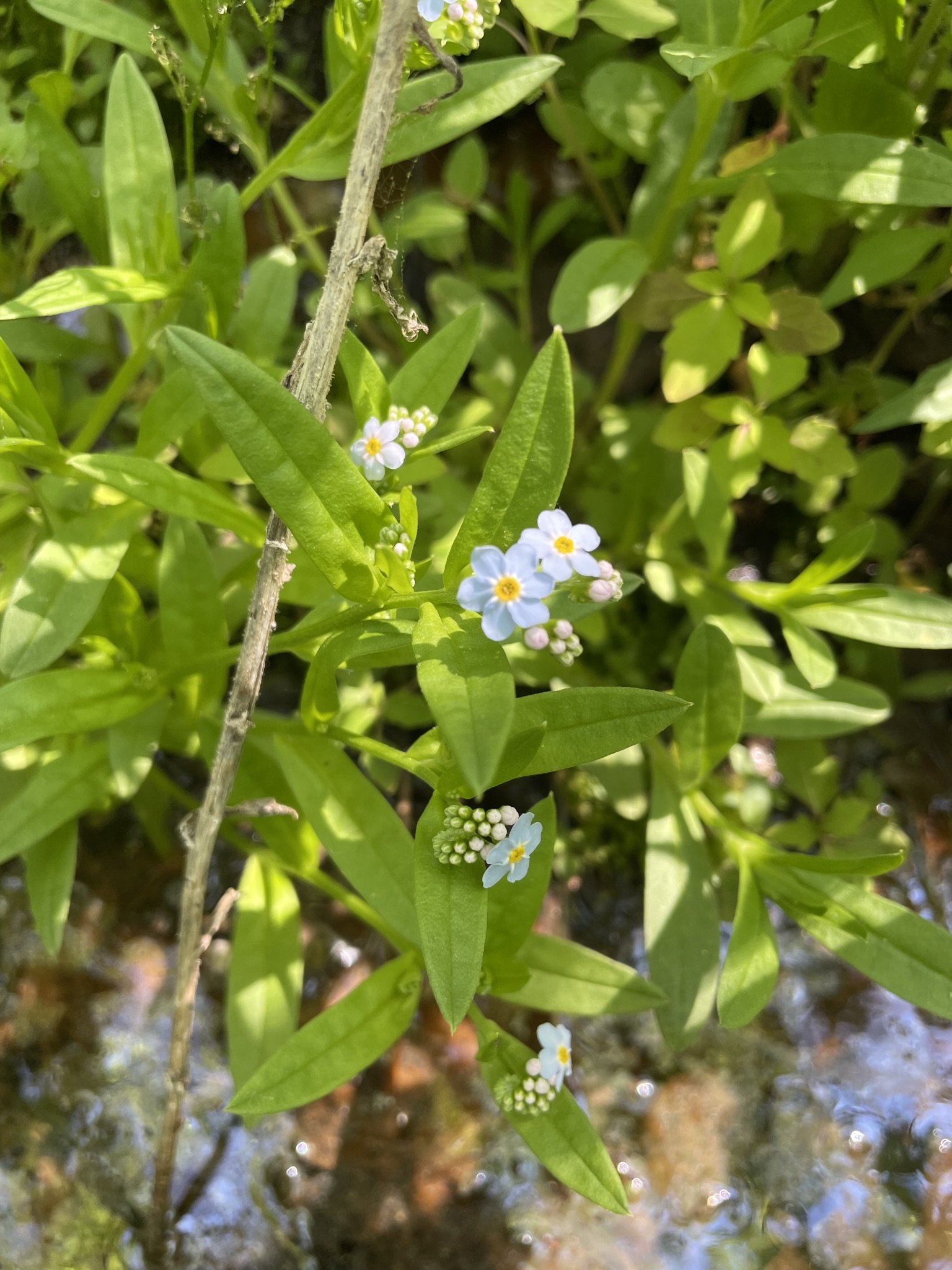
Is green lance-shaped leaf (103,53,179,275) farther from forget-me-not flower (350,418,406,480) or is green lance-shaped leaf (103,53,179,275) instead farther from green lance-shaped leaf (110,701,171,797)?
green lance-shaped leaf (110,701,171,797)

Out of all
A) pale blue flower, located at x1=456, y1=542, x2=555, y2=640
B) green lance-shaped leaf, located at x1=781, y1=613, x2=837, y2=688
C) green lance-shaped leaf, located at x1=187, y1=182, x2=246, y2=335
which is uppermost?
green lance-shaped leaf, located at x1=187, y1=182, x2=246, y2=335

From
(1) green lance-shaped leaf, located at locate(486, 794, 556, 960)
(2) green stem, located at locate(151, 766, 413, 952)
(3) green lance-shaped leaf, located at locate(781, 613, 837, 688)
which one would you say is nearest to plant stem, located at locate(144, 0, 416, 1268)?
(2) green stem, located at locate(151, 766, 413, 952)

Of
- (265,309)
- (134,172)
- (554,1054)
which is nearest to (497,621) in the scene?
(554,1054)

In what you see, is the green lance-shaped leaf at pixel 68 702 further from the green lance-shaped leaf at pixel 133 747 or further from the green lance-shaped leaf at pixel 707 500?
the green lance-shaped leaf at pixel 707 500

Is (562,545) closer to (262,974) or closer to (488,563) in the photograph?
(488,563)

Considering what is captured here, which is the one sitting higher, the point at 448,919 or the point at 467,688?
the point at 467,688

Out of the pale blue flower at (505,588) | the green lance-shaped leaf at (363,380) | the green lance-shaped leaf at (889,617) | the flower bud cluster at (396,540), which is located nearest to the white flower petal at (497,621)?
the pale blue flower at (505,588)

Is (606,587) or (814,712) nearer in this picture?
(606,587)
